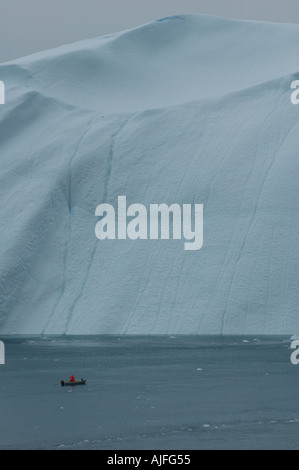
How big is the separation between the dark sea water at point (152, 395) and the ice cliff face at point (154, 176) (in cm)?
172

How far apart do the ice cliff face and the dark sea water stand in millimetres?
1725

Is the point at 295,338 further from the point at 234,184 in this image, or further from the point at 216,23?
the point at 216,23

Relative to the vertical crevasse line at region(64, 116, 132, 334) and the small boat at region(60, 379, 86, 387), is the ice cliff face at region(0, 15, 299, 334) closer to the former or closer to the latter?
the vertical crevasse line at region(64, 116, 132, 334)

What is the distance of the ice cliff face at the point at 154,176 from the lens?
3475 cm

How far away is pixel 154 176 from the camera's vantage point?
39.6 meters

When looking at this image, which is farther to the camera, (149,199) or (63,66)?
(63,66)

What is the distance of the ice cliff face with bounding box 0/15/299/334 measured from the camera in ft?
114

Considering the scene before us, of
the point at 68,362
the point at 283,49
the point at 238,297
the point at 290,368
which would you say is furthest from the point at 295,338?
the point at 283,49

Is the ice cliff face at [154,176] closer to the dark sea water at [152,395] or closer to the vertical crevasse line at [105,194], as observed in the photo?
the vertical crevasse line at [105,194]

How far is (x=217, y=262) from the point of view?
117 ft

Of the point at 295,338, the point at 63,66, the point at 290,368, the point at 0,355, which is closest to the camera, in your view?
the point at 290,368

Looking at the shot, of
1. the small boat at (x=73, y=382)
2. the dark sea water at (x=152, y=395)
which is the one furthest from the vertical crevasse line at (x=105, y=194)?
the small boat at (x=73, y=382)

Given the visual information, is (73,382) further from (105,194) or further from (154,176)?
(154,176)

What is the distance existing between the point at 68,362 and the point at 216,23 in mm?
25261
